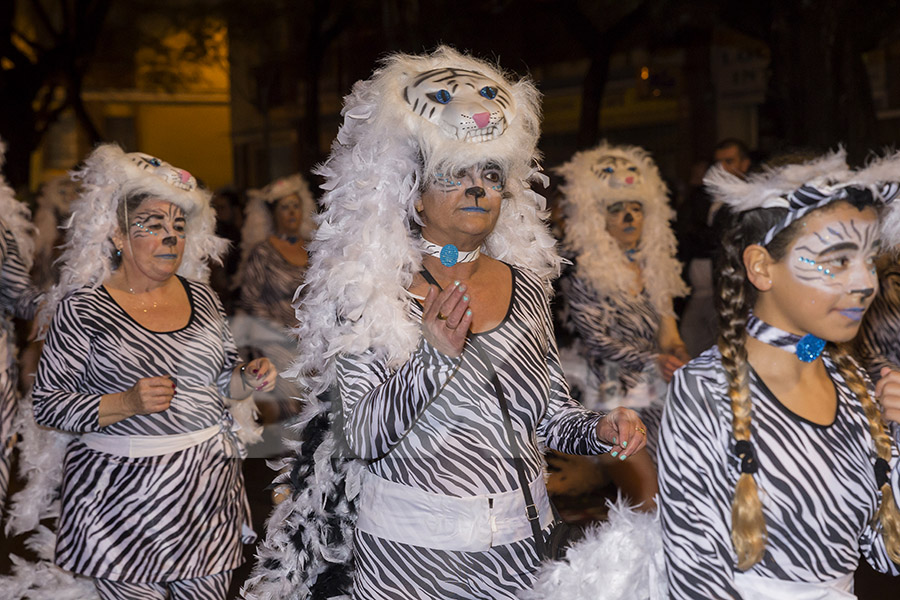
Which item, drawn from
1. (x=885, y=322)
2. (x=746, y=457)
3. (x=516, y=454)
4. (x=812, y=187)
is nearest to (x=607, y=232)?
(x=885, y=322)

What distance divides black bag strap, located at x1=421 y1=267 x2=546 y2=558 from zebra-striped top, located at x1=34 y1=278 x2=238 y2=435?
1376 mm

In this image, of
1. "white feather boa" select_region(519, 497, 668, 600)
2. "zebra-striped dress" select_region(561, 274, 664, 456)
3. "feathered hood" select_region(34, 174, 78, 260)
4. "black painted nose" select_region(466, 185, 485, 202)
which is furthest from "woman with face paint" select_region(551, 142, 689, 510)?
"feathered hood" select_region(34, 174, 78, 260)

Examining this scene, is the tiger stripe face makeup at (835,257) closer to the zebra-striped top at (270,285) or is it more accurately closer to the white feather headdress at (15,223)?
the white feather headdress at (15,223)

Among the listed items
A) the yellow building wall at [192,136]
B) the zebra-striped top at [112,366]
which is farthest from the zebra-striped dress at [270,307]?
the yellow building wall at [192,136]

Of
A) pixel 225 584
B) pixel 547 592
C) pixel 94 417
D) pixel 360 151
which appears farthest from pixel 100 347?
pixel 547 592

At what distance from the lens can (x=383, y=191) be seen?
2389 millimetres

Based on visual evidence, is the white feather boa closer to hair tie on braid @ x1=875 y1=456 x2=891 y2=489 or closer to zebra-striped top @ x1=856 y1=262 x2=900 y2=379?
hair tie on braid @ x1=875 y1=456 x2=891 y2=489

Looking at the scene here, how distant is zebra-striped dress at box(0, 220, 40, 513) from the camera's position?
427cm

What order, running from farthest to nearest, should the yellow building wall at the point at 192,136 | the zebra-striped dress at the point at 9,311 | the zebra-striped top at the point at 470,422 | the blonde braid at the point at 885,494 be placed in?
the yellow building wall at the point at 192,136, the zebra-striped dress at the point at 9,311, the zebra-striped top at the point at 470,422, the blonde braid at the point at 885,494

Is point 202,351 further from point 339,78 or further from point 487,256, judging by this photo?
point 339,78

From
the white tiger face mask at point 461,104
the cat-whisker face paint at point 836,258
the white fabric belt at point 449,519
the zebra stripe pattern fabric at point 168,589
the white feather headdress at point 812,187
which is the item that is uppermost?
the white tiger face mask at point 461,104

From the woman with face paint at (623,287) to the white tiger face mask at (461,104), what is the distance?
7.12 ft

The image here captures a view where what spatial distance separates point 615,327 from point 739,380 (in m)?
3.19

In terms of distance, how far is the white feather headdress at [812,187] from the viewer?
1.83 meters
